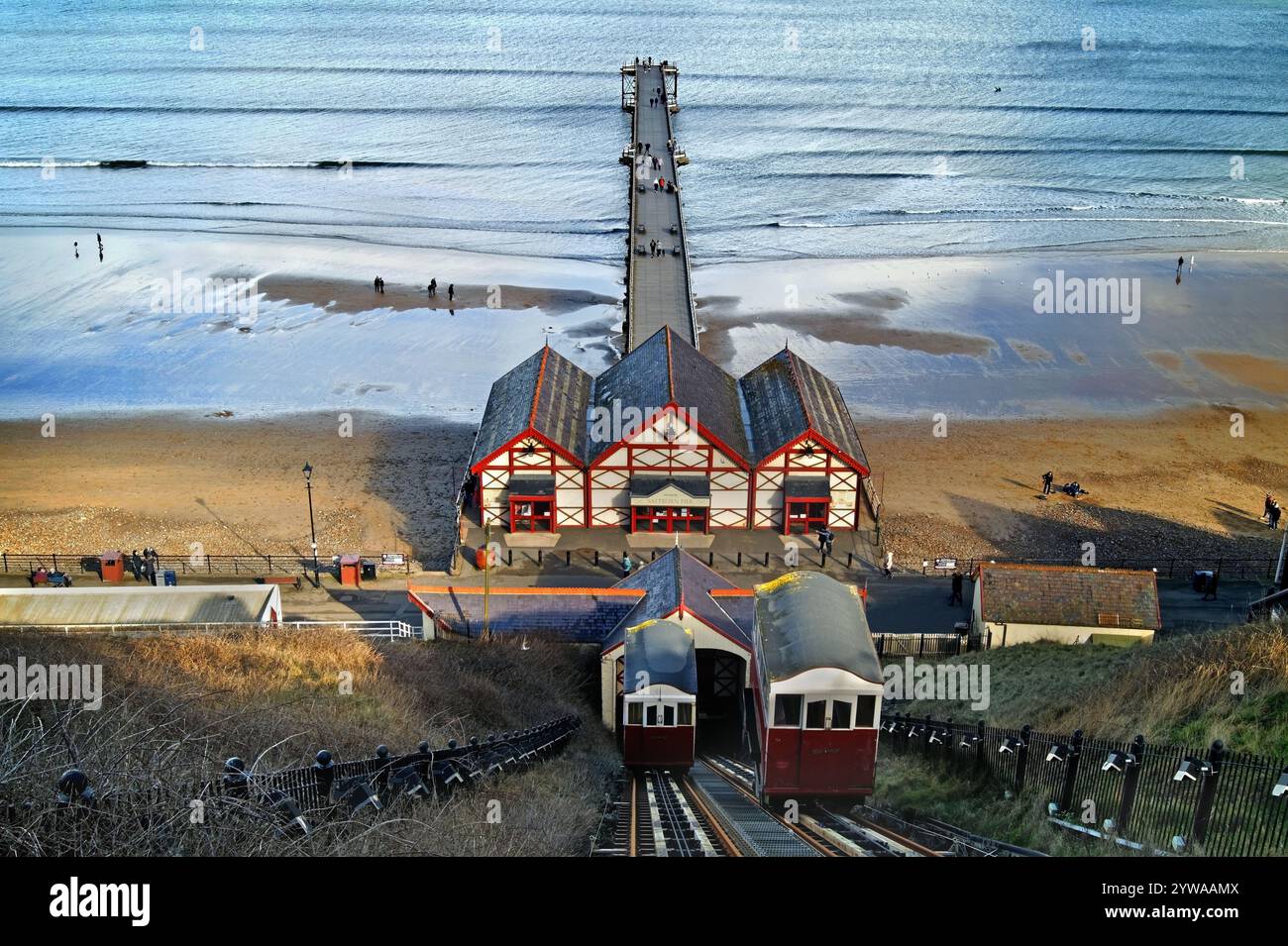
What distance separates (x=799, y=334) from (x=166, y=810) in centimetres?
5270

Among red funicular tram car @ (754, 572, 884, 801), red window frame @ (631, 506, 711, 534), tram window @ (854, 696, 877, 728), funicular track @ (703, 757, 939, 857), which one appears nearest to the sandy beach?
red window frame @ (631, 506, 711, 534)

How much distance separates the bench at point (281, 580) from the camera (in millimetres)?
37469

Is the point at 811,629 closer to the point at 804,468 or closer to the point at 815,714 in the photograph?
the point at 815,714

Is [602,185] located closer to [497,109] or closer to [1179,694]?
[497,109]

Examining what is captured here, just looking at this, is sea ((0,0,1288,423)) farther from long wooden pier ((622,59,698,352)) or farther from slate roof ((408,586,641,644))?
slate roof ((408,586,641,644))

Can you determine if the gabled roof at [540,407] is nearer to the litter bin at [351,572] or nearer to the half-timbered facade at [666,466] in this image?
the half-timbered facade at [666,466]

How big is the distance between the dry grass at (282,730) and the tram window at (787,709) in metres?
3.70

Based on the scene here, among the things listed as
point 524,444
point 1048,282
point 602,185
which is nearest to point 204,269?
point 602,185

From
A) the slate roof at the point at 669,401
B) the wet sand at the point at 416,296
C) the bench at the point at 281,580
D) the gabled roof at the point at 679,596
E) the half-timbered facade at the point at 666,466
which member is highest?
the wet sand at the point at 416,296

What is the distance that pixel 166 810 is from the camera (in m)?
13.0

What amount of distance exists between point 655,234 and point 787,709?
49.7 m

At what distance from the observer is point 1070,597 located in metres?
32.0

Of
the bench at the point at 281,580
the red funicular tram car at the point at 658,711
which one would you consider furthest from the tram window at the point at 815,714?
the bench at the point at 281,580

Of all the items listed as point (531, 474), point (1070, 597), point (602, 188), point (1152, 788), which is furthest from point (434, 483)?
point (602, 188)
